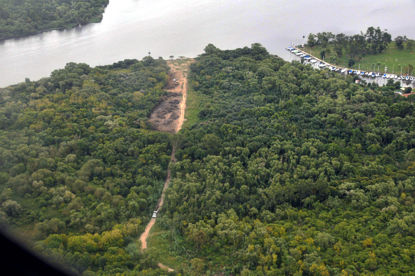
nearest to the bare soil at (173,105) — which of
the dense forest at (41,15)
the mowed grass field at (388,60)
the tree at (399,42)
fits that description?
the mowed grass field at (388,60)

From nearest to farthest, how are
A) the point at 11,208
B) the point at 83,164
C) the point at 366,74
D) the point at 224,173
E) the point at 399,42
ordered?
the point at 11,208 < the point at 224,173 < the point at 83,164 < the point at 366,74 < the point at 399,42

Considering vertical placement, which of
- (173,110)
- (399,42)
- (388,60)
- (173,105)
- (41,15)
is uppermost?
(41,15)

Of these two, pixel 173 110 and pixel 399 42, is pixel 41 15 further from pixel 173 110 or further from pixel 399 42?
pixel 399 42

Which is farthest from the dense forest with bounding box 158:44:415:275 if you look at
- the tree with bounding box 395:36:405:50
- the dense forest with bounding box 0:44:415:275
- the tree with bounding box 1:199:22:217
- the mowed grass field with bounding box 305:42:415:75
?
the tree with bounding box 395:36:405:50

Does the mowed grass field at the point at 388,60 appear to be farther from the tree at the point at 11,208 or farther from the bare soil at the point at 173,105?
the tree at the point at 11,208

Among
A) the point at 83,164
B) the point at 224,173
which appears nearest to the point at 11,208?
the point at 83,164

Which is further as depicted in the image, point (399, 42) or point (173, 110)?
point (399, 42)

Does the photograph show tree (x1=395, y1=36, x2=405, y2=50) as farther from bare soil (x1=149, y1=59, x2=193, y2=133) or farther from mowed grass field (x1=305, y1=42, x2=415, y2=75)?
bare soil (x1=149, y1=59, x2=193, y2=133)

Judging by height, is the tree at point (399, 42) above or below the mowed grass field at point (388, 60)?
above
